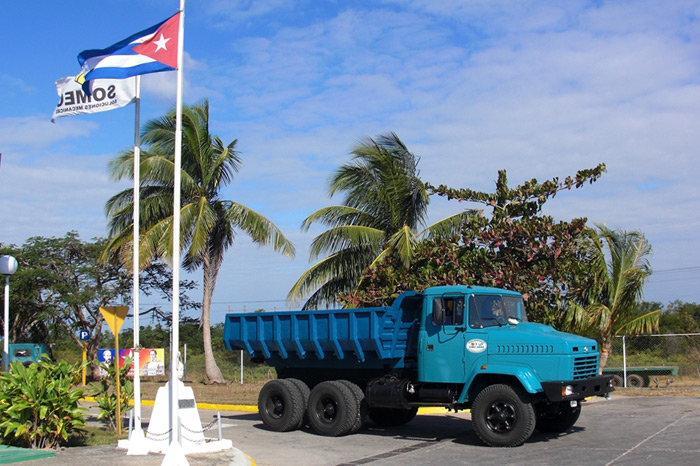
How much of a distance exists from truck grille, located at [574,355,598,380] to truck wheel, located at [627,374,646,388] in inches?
478

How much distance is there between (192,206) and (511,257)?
1162 cm

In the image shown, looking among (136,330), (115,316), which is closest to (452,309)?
(136,330)

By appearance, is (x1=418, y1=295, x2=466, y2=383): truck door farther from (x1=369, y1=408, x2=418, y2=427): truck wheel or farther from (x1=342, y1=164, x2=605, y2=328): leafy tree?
(x1=342, y1=164, x2=605, y2=328): leafy tree

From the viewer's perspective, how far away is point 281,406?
14523 mm

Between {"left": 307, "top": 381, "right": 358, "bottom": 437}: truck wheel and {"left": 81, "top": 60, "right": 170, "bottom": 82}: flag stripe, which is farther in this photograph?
{"left": 307, "top": 381, "right": 358, "bottom": 437}: truck wheel

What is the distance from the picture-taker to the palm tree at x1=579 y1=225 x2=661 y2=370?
19906 millimetres

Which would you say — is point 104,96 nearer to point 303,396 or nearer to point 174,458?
point 174,458

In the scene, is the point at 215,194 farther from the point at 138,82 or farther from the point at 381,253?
the point at 138,82

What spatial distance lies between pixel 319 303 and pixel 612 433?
11805 millimetres

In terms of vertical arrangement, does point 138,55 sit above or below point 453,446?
above

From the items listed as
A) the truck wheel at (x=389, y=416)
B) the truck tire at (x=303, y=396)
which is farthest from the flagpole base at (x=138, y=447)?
the truck wheel at (x=389, y=416)

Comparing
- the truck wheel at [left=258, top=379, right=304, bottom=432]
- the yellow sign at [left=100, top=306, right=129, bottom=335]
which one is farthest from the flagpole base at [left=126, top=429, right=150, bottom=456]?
the truck wheel at [left=258, top=379, right=304, bottom=432]

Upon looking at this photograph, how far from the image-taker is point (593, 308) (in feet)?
64.5

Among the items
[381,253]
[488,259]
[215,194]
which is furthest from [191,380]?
[488,259]
